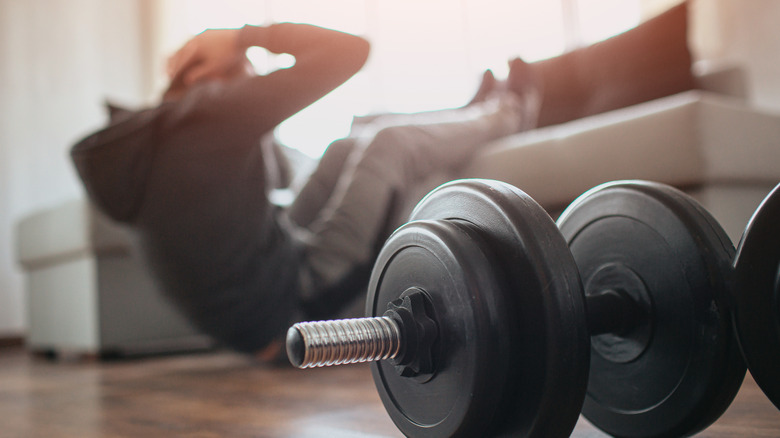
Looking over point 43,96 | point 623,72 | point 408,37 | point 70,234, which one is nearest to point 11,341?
point 43,96

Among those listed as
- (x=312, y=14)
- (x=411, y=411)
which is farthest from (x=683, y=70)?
(x=312, y=14)

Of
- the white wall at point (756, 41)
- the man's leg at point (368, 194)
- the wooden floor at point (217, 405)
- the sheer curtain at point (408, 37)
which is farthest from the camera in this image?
the sheer curtain at point (408, 37)

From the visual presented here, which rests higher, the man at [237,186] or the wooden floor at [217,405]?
the man at [237,186]

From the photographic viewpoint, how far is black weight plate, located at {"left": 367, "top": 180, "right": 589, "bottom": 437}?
16.6 inches

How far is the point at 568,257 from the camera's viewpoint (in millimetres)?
438

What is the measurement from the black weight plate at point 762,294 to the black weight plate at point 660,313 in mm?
51

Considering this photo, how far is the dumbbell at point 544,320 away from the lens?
1.40ft

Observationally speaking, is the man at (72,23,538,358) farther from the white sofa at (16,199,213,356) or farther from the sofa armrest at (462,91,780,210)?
the white sofa at (16,199,213,356)

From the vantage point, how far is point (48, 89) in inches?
127

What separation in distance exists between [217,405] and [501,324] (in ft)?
1.95

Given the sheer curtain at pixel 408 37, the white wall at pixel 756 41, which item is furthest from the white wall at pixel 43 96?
the white wall at pixel 756 41

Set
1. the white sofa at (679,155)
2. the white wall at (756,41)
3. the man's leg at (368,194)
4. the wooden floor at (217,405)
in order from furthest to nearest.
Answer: the white wall at (756,41) < the man's leg at (368,194) < the white sofa at (679,155) < the wooden floor at (217,405)

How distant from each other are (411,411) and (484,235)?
14cm

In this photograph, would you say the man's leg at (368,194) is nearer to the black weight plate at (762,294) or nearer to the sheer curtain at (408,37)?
the black weight plate at (762,294)
